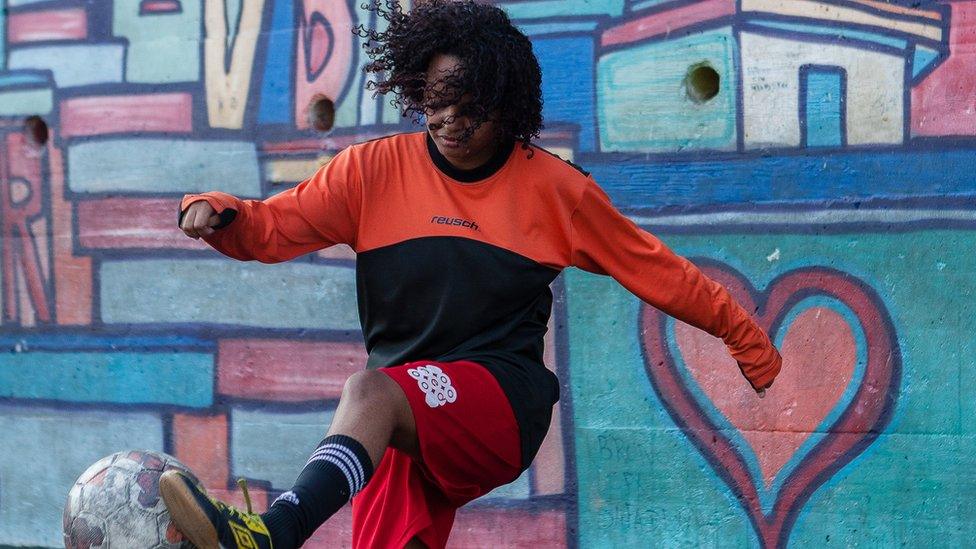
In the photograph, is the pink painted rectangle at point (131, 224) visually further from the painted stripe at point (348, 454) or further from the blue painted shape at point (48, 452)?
the painted stripe at point (348, 454)

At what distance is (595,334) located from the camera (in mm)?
5137

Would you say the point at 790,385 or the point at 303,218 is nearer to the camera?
the point at 303,218

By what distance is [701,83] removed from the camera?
197 inches

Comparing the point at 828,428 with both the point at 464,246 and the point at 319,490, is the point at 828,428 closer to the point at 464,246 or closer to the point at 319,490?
the point at 464,246

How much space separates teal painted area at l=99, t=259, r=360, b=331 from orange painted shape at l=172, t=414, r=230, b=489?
0.46m

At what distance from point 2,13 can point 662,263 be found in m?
4.30

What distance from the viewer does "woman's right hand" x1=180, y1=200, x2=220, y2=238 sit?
325 centimetres

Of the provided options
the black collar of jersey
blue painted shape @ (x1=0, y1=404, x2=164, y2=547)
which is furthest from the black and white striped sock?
blue painted shape @ (x1=0, y1=404, x2=164, y2=547)

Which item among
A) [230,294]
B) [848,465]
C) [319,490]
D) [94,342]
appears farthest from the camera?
[94,342]

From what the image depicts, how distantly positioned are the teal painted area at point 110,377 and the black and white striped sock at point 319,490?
2.99 metres

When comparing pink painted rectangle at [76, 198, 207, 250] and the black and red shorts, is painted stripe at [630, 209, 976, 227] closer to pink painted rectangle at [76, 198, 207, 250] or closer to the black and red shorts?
the black and red shorts

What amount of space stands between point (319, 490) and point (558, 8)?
9.40ft

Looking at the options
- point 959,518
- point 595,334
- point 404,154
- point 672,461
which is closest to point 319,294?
point 595,334

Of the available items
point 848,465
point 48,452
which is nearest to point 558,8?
point 848,465
